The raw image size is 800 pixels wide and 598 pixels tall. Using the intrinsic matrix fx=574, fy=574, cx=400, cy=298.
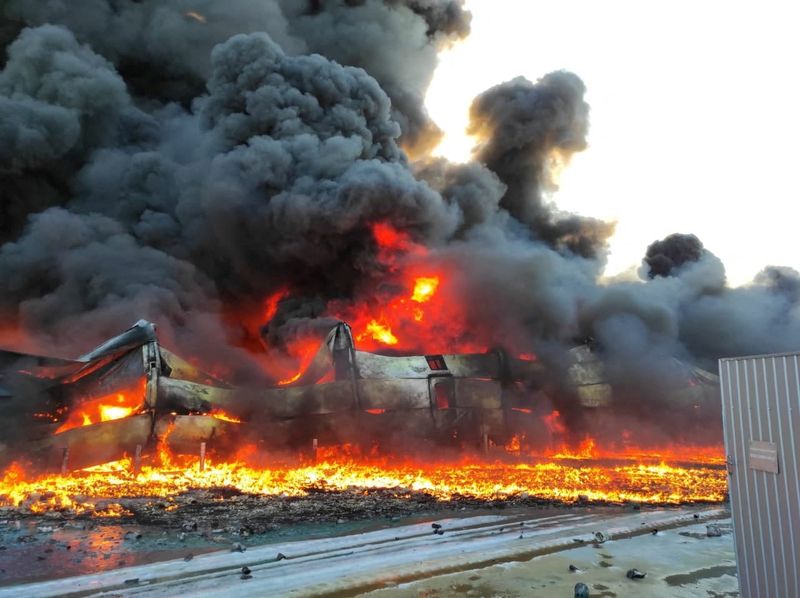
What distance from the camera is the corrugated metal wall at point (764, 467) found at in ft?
16.3

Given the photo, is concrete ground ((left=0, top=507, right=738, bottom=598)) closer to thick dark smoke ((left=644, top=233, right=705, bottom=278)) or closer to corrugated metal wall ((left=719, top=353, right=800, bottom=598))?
corrugated metal wall ((left=719, top=353, right=800, bottom=598))

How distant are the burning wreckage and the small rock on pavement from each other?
14.1m

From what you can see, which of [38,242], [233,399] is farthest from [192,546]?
[38,242]

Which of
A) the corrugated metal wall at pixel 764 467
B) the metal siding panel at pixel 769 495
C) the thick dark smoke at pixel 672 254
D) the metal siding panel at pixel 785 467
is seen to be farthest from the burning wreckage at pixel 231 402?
the thick dark smoke at pixel 672 254

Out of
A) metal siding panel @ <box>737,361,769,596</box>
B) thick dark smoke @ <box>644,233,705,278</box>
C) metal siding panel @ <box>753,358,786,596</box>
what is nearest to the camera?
metal siding panel @ <box>753,358,786,596</box>

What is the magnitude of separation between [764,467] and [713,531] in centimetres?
436

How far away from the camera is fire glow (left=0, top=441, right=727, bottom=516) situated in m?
13.7

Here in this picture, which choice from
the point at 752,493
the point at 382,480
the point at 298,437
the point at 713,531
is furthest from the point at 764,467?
the point at 298,437

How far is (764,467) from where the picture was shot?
17.2 ft

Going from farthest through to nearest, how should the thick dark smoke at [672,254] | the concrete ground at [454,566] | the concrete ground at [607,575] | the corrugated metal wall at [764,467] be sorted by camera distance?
the thick dark smoke at [672,254] < the concrete ground at [454,566] < the concrete ground at [607,575] < the corrugated metal wall at [764,467]

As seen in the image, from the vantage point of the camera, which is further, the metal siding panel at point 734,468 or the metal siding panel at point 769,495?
the metal siding panel at point 734,468

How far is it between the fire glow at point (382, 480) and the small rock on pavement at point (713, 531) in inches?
Answer: 138

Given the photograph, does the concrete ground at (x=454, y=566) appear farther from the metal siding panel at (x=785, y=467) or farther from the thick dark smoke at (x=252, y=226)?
the thick dark smoke at (x=252, y=226)

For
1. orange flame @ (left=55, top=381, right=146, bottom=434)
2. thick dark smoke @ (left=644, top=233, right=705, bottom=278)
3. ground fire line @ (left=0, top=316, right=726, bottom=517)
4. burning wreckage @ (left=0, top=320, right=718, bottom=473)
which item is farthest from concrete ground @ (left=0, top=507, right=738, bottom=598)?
thick dark smoke @ (left=644, top=233, right=705, bottom=278)
